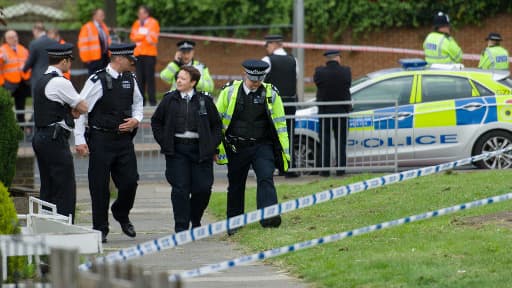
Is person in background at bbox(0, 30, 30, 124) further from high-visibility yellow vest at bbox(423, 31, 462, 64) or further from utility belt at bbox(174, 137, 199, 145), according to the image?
utility belt at bbox(174, 137, 199, 145)

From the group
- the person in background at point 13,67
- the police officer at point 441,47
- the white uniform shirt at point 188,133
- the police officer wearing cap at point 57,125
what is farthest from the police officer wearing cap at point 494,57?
the police officer wearing cap at point 57,125

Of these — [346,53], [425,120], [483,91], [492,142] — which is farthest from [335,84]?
[346,53]

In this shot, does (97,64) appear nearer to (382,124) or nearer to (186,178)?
(382,124)

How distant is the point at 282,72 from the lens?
17.5 meters

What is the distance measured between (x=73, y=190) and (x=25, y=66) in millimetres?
10696

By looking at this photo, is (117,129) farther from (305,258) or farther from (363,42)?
(363,42)

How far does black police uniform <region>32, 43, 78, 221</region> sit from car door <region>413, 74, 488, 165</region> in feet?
23.0

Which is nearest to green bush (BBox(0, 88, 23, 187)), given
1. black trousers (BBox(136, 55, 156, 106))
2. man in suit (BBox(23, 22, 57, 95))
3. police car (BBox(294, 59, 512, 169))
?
police car (BBox(294, 59, 512, 169))

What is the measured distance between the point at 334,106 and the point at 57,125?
265 inches

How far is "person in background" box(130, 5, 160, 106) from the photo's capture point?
23.5 m

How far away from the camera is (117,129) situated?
1197cm

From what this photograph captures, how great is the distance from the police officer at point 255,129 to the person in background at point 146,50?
1095 centimetres

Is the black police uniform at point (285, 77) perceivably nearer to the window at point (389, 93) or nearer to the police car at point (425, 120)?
the police car at point (425, 120)

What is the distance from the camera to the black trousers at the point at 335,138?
17.7 m
